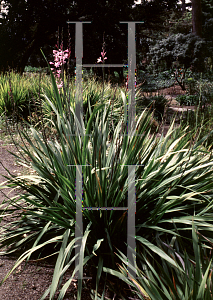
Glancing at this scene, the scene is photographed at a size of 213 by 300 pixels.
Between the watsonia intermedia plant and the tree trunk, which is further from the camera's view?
the tree trunk

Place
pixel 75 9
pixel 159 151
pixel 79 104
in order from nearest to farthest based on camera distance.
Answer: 1. pixel 159 151
2. pixel 79 104
3. pixel 75 9

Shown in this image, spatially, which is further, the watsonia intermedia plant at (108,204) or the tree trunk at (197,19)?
the tree trunk at (197,19)

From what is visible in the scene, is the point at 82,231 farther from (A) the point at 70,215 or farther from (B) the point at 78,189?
(B) the point at 78,189

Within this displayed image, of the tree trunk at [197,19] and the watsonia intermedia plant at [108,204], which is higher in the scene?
the tree trunk at [197,19]

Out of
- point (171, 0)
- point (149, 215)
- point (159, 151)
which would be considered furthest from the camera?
point (171, 0)

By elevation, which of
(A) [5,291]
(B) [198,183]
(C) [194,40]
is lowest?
(A) [5,291]

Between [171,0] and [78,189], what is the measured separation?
16965 millimetres

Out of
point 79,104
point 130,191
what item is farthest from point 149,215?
point 79,104

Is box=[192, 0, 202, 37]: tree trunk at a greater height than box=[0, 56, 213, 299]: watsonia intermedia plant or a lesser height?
greater

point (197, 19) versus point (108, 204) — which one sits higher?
point (197, 19)

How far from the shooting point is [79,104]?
275cm

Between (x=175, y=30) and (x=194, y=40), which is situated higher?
(x=175, y=30)

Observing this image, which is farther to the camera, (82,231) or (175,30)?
(175,30)

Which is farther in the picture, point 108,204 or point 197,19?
point 197,19
